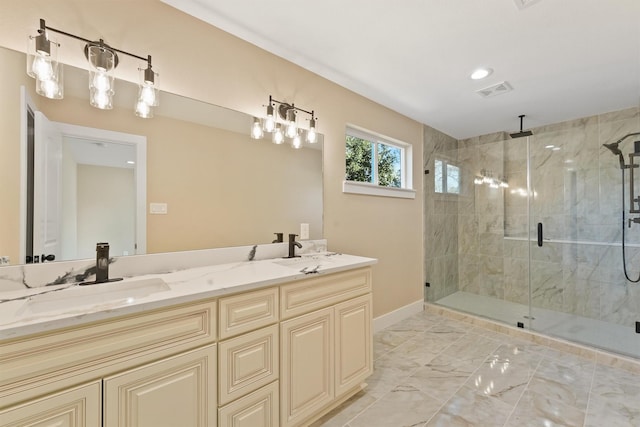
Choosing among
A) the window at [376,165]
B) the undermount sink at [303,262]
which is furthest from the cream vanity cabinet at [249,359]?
the window at [376,165]

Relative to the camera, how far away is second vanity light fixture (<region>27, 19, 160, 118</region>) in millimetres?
1150

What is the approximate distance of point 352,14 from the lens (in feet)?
5.20

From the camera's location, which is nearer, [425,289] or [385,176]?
[385,176]

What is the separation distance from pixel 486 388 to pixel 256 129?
93.4 inches

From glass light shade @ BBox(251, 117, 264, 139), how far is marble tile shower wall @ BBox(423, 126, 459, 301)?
228 centimetres

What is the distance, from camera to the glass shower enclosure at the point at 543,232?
269cm

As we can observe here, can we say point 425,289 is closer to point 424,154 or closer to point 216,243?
point 424,154

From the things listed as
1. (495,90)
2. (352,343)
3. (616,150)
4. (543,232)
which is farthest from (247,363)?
(616,150)

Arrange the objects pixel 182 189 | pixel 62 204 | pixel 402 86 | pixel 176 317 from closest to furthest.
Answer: pixel 176 317
pixel 62 204
pixel 182 189
pixel 402 86

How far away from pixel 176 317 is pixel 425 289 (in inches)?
→ 119

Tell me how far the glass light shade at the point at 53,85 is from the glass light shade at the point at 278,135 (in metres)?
1.12

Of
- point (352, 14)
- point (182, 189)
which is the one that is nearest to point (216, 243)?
point (182, 189)

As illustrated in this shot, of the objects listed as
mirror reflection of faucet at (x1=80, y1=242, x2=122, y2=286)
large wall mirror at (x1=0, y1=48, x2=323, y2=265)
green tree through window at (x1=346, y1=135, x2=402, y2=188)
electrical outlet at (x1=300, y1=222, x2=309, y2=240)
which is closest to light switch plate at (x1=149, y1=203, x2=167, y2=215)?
large wall mirror at (x1=0, y1=48, x2=323, y2=265)

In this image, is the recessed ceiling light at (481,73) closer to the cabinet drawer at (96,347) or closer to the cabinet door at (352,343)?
the cabinet door at (352,343)
